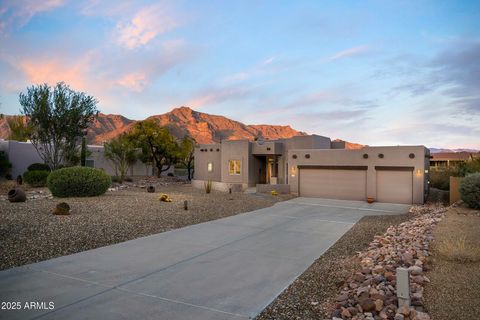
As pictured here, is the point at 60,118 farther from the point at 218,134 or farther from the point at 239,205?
the point at 218,134

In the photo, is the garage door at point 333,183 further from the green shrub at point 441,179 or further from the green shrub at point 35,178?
the green shrub at point 35,178

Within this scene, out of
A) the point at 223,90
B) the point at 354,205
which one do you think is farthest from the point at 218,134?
the point at 354,205

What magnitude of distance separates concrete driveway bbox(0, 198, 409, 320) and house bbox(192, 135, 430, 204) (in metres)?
11.0

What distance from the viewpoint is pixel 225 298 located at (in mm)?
4844

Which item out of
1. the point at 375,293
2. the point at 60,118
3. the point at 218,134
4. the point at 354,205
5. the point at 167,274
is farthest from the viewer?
the point at 218,134

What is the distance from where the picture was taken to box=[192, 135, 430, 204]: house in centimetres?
1855

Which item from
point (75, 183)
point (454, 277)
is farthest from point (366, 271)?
point (75, 183)

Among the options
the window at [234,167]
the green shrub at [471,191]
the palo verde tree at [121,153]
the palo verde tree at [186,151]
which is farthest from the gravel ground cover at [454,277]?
the palo verde tree at [186,151]

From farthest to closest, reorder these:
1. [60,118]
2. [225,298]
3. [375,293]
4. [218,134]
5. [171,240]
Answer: [218,134] < [60,118] < [171,240] < [225,298] < [375,293]

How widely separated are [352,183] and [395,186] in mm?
2429

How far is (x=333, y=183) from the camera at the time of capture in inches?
824

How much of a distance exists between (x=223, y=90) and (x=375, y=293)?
153 feet

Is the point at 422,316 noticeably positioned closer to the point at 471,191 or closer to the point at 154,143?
the point at 471,191

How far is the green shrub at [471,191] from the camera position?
12.6 meters
